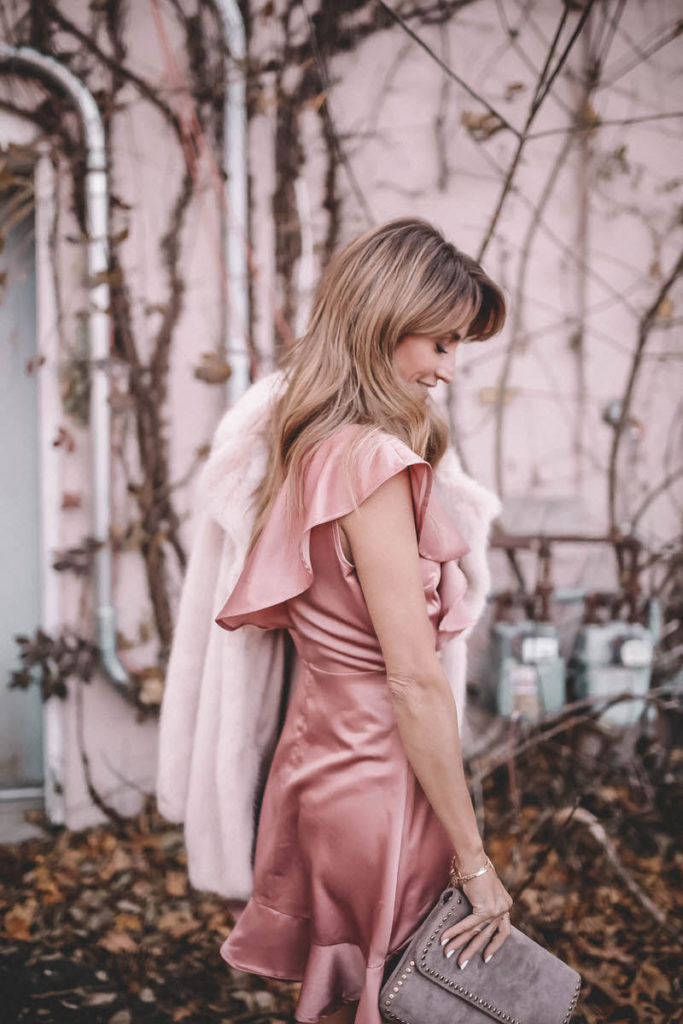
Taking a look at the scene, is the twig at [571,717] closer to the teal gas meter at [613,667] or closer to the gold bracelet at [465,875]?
the teal gas meter at [613,667]

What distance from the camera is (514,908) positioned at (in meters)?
2.65

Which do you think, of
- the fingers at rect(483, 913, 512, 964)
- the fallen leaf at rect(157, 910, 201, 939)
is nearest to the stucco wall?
the fallen leaf at rect(157, 910, 201, 939)

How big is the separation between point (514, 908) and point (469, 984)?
1490 millimetres

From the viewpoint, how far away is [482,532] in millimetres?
1768

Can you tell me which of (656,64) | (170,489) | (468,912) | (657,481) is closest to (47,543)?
(170,489)

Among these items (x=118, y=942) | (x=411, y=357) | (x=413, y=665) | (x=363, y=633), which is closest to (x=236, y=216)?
(x=411, y=357)

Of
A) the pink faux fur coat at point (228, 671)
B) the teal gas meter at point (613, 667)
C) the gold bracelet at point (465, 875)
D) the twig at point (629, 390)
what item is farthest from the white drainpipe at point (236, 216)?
the gold bracelet at point (465, 875)

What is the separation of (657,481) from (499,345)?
909 mm

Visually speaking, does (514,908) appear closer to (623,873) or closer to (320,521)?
(623,873)

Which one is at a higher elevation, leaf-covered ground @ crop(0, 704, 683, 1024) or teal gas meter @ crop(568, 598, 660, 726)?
teal gas meter @ crop(568, 598, 660, 726)

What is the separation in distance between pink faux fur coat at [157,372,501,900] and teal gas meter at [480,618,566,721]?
49.0 inches

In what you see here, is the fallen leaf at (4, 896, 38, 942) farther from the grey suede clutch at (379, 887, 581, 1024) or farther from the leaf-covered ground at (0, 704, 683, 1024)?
the grey suede clutch at (379, 887, 581, 1024)

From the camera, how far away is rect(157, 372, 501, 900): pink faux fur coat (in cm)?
163

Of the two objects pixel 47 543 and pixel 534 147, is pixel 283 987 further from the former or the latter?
pixel 534 147
